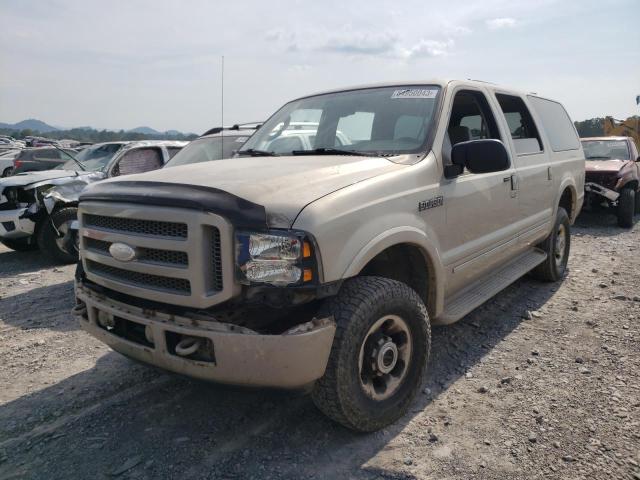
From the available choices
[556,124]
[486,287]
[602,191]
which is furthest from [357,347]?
[602,191]

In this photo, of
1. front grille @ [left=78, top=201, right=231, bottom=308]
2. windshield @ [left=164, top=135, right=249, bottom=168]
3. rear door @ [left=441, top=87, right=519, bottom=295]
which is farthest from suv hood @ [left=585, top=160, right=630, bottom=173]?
front grille @ [left=78, top=201, right=231, bottom=308]

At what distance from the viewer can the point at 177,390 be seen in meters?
3.17

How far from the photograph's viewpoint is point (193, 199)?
7.38 ft

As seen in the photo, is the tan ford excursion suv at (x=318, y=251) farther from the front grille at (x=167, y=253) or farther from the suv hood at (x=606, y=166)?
the suv hood at (x=606, y=166)

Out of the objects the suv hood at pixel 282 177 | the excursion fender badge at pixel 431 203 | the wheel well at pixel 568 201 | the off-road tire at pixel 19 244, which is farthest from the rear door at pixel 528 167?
the off-road tire at pixel 19 244

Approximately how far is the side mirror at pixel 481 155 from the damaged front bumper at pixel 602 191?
6829 mm

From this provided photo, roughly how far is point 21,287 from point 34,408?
335 cm

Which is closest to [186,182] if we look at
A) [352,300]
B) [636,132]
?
[352,300]

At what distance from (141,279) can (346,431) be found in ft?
4.46

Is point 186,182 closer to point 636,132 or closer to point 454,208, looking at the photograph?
point 454,208

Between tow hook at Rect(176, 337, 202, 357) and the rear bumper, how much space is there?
573cm

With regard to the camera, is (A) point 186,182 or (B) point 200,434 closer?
(A) point 186,182

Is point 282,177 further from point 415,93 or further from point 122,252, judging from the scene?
point 415,93

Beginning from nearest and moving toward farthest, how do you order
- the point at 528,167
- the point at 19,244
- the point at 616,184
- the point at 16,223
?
1. the point at 528,167
2. the point at 16,223
3. the point at 19,244
4. the point at 616,184
